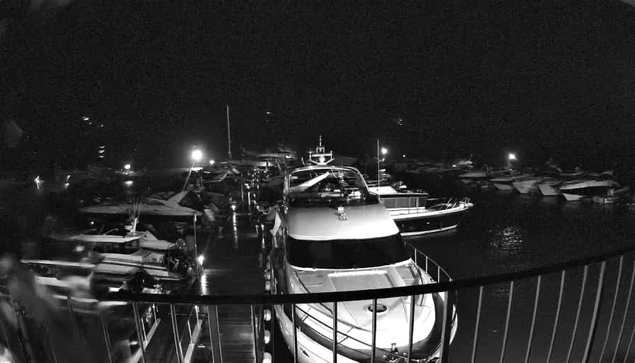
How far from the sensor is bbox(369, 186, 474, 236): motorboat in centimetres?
1788

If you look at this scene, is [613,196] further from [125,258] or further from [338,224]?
[125,258]

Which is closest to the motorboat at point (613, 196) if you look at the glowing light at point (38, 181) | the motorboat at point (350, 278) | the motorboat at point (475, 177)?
the motorboat at point (475, 177)

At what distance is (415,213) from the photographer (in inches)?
703

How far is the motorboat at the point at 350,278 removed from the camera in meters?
4.48

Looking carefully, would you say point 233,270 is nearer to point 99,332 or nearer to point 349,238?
point 99,332

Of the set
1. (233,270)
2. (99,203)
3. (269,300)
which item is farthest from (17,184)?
(269,300)

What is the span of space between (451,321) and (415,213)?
54.5ft

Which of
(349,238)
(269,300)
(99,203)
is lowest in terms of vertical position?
(99,203)

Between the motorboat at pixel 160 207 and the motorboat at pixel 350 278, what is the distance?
1133 centimetres

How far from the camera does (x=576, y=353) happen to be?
779 cm

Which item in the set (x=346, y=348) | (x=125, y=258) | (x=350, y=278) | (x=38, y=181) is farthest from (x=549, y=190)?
(x=38, y=181)

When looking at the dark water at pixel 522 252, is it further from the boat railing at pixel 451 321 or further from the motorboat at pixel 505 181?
the motorboat at pixel 505 181

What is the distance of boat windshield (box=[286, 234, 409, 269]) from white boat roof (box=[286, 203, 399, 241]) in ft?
0.37

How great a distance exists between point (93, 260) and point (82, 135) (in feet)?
300
